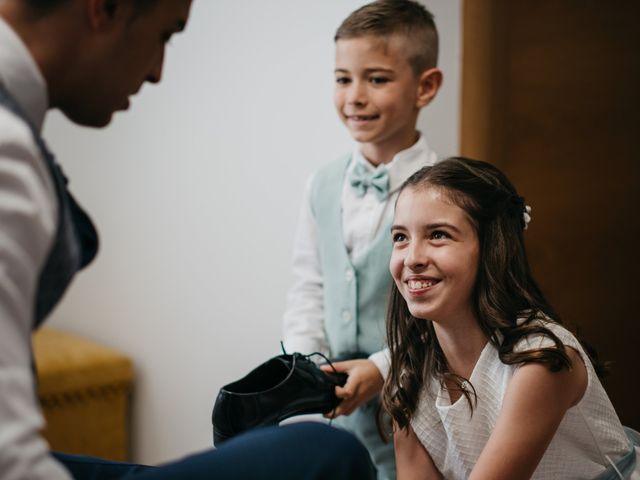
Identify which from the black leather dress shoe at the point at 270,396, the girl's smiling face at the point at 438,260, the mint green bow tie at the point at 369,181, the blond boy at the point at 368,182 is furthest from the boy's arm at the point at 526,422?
the mint green bow tie at the point at 369,181

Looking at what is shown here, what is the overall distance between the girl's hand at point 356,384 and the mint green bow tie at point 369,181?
347mm

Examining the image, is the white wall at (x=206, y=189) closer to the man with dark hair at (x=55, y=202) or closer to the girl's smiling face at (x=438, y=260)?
the girl's smiling face at (x=438, y=260)

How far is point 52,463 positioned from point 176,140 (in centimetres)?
192

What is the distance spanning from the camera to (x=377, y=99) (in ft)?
5.96

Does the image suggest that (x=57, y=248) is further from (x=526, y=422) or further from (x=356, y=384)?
(x=356, y=384)

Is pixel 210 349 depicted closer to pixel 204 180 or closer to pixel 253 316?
pixel 253 316

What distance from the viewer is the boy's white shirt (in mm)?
1859

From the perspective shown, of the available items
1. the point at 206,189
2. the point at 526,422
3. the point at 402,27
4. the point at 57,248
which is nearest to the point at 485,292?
the point at 526,422

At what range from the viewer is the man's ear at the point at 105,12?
90cm

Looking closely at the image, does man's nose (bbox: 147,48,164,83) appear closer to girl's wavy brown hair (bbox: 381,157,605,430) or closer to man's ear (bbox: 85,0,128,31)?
man's ear (bbox: 85,0,128,31)

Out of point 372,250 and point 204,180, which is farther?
point 204,180

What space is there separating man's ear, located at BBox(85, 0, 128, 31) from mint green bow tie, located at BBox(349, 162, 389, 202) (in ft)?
3.23

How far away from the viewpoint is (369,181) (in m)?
1.88

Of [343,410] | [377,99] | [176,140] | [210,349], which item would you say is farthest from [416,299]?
[176,140]
